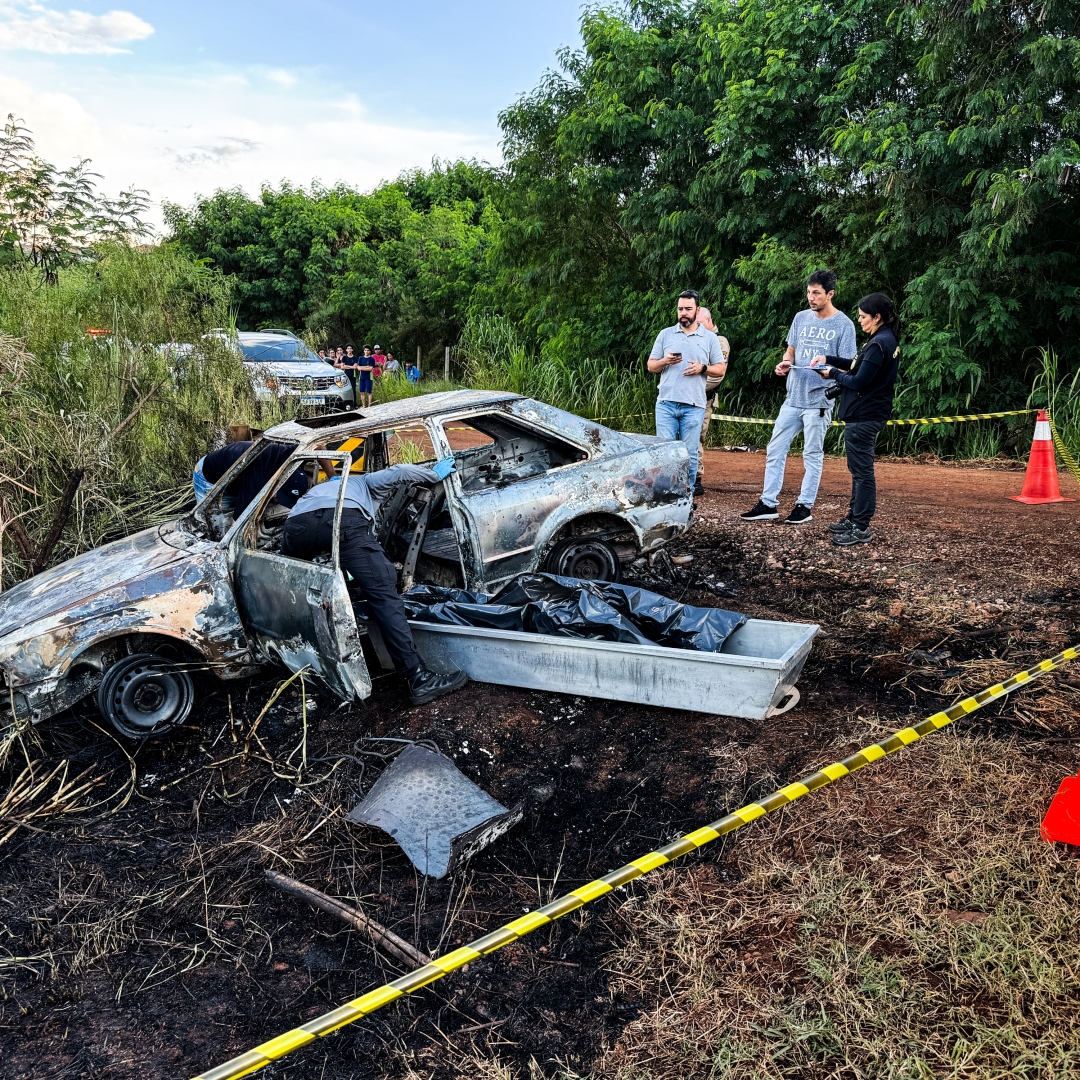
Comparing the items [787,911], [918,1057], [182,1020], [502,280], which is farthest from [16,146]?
[502,280]

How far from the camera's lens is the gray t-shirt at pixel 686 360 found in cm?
712

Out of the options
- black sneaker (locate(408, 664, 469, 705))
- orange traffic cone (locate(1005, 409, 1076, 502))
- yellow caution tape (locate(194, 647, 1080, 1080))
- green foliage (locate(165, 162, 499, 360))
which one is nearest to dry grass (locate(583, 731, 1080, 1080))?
yellow caution tape (locate(194, 647, 1080, 1080))

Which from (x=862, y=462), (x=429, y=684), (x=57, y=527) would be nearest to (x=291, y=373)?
(x=57, y=527)

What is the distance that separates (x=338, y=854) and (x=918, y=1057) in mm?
2226

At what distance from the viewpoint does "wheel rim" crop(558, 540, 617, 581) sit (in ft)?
17.9

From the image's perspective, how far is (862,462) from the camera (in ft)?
21.1

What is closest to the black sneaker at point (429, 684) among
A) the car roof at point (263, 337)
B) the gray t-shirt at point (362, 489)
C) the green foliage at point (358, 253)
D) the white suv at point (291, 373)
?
the gray t-shirt at point (362, 489)

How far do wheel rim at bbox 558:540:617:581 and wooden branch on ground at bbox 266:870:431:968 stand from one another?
8.56 ft

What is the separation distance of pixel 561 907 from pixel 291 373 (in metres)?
10.7

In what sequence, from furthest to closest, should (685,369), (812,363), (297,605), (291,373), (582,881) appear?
(291,373)
(685,369)
(812,363)
(297,605)
(582,881)

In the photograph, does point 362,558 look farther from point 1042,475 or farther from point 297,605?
point 1042,475

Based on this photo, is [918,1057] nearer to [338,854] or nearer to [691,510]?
[338,854]

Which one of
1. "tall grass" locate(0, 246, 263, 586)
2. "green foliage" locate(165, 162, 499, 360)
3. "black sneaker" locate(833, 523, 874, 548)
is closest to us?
"tall grass" locate(0, 246, 263, 586)

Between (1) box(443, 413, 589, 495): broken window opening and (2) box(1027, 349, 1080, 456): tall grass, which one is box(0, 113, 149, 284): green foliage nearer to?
(1) box(443, 413, 589, 495): broken window opening
